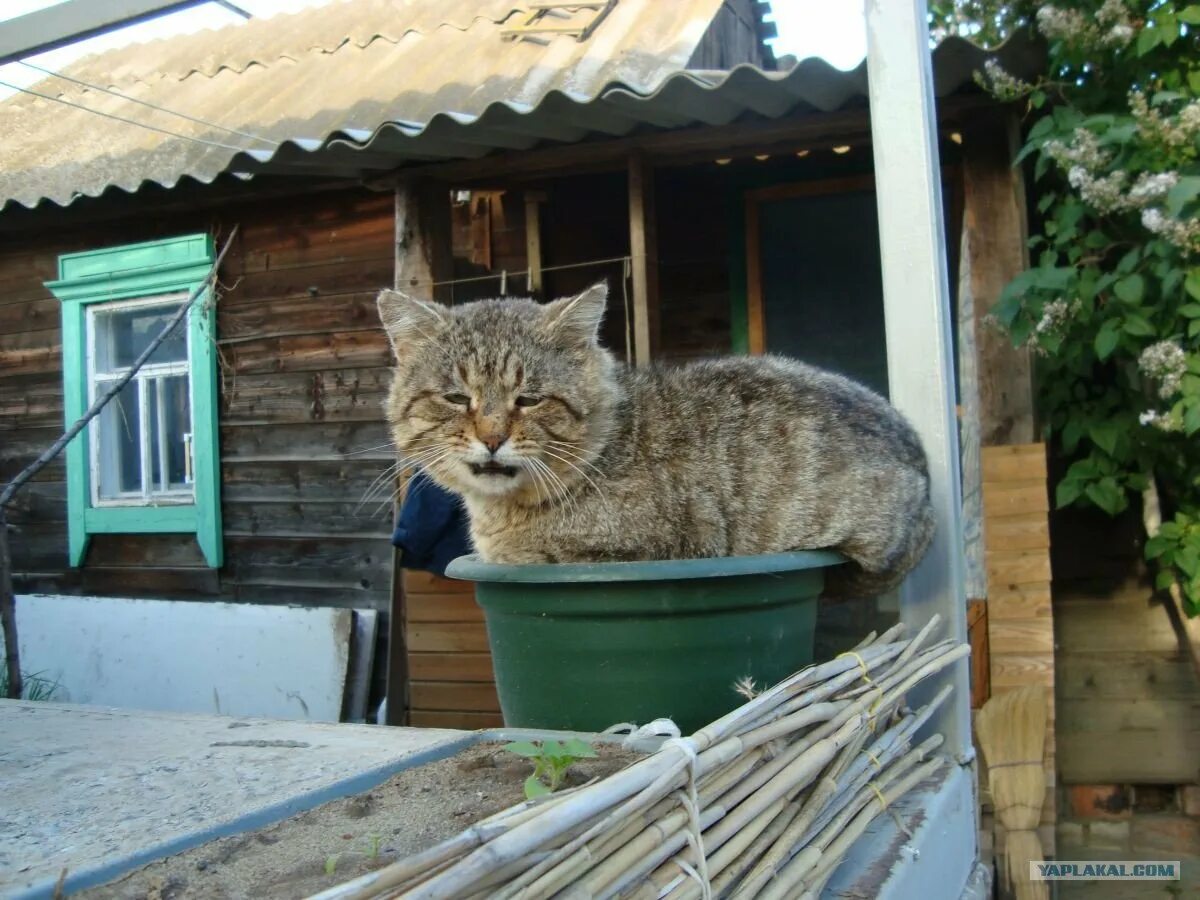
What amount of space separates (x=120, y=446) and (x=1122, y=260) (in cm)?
582

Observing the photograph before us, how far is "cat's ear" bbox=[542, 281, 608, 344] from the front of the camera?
225cm

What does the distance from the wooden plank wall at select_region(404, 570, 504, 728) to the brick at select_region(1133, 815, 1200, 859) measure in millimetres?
2714

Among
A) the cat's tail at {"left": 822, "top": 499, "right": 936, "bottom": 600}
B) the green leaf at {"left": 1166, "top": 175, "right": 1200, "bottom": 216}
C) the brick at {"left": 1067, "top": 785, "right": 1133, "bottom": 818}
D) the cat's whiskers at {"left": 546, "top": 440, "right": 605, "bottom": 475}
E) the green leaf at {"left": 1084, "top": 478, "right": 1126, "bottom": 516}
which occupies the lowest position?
the brick at {"left": 1067, "top": 785, "right": 1133, "bottom": 818}

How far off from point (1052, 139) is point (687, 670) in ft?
9.64

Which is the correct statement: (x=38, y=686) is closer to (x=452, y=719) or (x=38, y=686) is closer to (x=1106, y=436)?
(x=452, y=719)

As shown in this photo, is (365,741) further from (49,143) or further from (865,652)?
(49,143)

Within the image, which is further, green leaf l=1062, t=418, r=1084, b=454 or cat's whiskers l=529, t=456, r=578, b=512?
green leaf l=1062, t=418, r=1084, b=454

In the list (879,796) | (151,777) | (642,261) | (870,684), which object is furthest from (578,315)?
(642,261)

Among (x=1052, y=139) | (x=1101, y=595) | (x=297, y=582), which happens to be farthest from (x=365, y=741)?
(x=297, y=582)

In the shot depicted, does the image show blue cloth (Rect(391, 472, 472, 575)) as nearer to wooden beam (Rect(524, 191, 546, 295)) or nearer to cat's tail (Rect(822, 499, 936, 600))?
wooden beam (Rect(524, 191, 546, 295))

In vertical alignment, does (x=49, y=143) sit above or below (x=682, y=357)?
above

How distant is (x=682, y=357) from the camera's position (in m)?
5.52

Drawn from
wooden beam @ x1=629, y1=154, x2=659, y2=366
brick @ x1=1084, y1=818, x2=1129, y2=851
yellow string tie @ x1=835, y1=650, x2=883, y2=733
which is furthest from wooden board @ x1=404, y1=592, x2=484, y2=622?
yellow string tie @ x1=835, y1=650, x2=883, y2=733

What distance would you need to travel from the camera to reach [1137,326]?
370 centimetres
